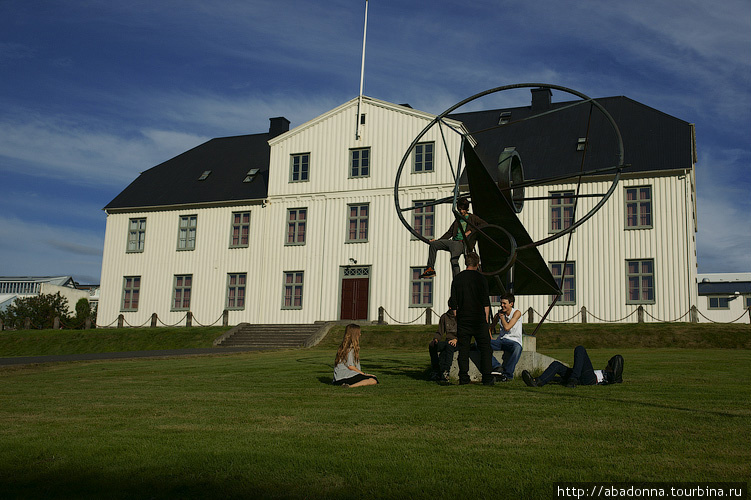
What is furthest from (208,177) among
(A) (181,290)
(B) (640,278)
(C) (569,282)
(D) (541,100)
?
(B) (640,278)

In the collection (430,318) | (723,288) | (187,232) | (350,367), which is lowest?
(350,367)

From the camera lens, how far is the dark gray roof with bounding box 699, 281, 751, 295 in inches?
2180

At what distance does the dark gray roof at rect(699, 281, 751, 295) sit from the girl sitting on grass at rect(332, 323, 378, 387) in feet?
170

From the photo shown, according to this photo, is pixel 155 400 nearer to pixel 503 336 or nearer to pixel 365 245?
pixel 503 336

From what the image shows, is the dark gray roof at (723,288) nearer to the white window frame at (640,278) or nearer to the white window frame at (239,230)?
the white window frame at (640,278)

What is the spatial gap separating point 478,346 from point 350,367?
2158mm

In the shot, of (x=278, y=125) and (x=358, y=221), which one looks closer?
(x=358, y=221)

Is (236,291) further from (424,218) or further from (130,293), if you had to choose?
(424,218)

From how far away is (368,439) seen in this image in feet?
19.7

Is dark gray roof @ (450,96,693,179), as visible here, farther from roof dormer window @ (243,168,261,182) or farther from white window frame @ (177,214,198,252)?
white window frame @ (177,214,198,252)

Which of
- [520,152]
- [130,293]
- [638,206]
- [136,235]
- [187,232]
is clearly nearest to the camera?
[638,206]

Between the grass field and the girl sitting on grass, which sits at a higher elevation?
the girl sitting on grass

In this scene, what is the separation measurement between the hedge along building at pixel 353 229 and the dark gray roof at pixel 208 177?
0.12 metres

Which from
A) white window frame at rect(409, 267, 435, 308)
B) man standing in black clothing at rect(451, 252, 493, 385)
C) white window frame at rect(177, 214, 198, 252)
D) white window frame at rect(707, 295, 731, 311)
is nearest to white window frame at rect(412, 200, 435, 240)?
white window frame at rect(409, 267, 435, 308)
